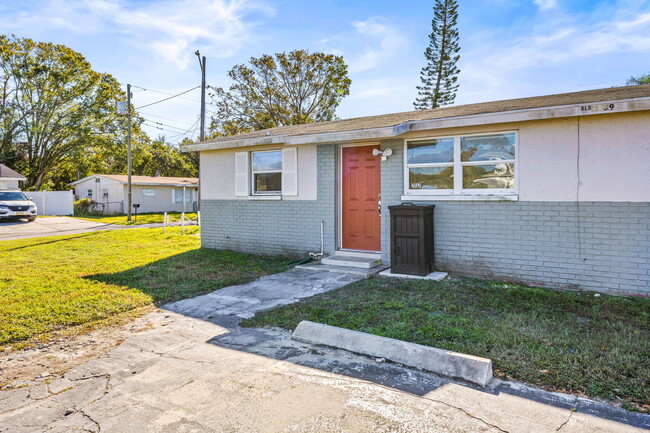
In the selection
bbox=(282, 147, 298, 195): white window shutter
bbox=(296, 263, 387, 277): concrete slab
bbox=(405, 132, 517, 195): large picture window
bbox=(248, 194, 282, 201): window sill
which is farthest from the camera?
bbox=(248, 194, 282, 201): window sill

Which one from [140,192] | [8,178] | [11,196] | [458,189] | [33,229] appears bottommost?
[33,229]

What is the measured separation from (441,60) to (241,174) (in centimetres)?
2232

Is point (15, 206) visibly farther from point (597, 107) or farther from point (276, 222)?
point (597, 107)

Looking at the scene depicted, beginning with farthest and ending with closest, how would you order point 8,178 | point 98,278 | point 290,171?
1. point 8,178
2. point 290,171
3. point 98,278

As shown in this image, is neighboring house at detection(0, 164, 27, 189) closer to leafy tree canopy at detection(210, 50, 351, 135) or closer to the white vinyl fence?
the white vinyl fence

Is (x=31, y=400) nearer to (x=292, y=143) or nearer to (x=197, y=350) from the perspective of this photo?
(x=197, y=350)

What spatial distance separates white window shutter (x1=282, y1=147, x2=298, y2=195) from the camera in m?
8.88

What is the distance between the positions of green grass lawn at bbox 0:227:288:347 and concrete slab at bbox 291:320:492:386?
2.62m

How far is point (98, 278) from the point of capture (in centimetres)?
704

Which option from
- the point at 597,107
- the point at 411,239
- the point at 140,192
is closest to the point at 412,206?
the point at 411,239

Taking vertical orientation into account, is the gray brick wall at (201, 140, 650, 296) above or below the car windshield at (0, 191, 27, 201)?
below

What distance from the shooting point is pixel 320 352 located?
387 centimetres

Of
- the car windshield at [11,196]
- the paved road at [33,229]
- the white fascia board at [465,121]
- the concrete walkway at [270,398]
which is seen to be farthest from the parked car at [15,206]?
the concrete walkway at [270,398]

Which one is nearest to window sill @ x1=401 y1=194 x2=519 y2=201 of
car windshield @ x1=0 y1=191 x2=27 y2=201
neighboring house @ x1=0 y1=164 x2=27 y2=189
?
car windshield @ x1=0 y1=191 x2=27 y2=201
